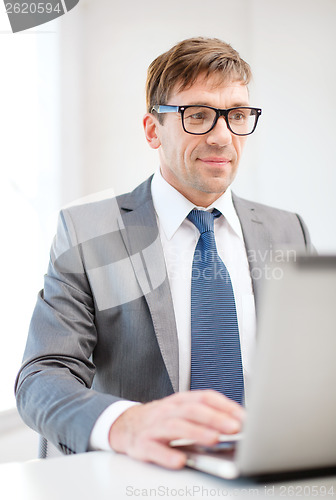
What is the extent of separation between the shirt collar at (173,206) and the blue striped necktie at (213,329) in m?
0.12

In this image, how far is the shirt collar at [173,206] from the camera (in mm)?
1669

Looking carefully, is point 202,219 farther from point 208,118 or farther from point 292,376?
point 292,376

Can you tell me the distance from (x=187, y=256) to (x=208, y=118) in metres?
0.42

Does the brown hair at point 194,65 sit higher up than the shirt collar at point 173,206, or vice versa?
the brown hair at point 194,65

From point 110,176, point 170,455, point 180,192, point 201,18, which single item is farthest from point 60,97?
point 170,455

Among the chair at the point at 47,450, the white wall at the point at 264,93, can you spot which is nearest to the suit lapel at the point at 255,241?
the chair at the point at 47,450

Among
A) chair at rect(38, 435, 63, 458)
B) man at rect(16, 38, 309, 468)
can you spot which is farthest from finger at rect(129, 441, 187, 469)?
chair at rect(38, 435, 63, 458)

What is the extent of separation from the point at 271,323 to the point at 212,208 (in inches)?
45.8

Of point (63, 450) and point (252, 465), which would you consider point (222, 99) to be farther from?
point (252, 465)

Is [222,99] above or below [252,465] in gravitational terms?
above

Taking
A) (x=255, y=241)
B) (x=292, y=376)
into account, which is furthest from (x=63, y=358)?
(x=292, y=376)

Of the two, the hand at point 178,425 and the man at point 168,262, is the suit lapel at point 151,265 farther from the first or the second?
the hand at point 178,425

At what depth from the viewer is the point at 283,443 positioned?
62 centimetres

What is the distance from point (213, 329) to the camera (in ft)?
4.97
